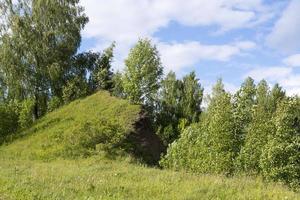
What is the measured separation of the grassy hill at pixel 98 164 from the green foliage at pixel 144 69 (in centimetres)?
1726

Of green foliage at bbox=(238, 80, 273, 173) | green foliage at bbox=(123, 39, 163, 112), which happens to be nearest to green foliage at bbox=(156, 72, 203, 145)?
green foliage at bbox=(123, 39, 163, 112)

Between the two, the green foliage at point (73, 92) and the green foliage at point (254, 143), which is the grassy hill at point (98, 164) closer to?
the green foliage at point (254, 143)

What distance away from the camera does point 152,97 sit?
167 ft

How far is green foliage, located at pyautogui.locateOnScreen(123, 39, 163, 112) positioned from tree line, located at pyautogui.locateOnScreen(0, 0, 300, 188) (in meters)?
0.10

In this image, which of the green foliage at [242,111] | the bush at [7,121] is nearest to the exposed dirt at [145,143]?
the green foliage at [242,111]

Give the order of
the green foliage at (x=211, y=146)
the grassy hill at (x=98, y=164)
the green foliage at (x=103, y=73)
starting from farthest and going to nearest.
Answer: the green foliage at (x=103, y=73) → the green foliage at (x=211, y=146) → the grassy hill at (x=98, y=164)

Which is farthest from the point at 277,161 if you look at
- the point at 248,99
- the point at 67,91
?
the point at 67,91

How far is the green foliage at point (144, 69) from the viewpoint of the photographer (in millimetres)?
47625

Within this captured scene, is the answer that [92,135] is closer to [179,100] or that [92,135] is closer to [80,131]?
[80,131]

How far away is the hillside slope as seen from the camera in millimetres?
23406

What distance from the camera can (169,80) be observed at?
5384cm

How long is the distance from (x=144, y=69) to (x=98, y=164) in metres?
28.2

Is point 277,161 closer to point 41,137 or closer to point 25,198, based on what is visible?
point 25,198

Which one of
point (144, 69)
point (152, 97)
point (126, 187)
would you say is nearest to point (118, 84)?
point (144, 69)
